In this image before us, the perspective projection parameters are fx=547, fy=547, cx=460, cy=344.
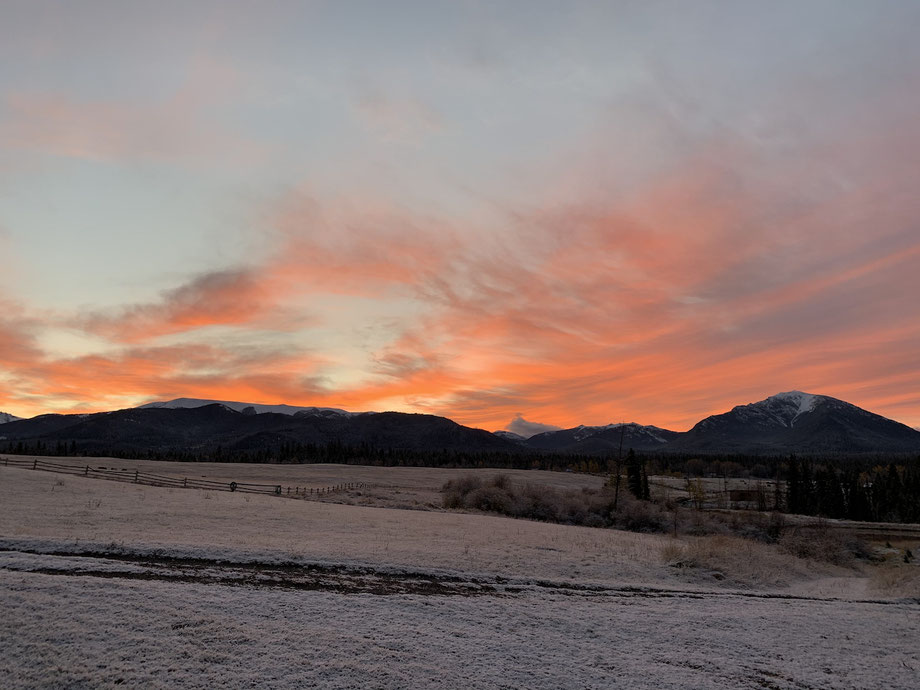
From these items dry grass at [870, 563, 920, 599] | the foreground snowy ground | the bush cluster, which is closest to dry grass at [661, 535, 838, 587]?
the foreground snowy ground

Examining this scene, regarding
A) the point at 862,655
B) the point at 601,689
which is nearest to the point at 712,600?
the point at 862,655

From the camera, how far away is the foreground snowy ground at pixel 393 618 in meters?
10.4

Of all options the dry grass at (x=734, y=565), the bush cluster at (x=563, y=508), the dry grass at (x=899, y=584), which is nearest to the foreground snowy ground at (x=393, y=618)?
the dry grass at (x=734, y=565)

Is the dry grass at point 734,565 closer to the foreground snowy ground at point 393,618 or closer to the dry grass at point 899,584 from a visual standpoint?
the foreground snowy ground at point 393,618

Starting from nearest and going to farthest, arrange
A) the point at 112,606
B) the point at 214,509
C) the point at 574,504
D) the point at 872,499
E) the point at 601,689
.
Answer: the point at 601,689, the point at 112,606, the point at 214,509, the point at 574,504, the point at 872,499

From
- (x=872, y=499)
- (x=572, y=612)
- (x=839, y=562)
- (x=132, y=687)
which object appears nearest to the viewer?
(x=132, y=687)

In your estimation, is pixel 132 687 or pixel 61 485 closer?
pixel 132 687

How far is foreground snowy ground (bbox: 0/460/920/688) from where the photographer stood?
10.4 m

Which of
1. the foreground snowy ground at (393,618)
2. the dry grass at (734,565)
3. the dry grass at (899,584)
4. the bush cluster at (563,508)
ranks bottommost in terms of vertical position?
the bush cluster at (563,508)

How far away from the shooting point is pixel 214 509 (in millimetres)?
35219

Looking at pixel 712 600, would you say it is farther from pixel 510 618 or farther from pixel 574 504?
pixel 574 504

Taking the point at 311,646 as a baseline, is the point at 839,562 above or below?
below

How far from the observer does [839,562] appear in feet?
128

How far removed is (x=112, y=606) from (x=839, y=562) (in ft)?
148
